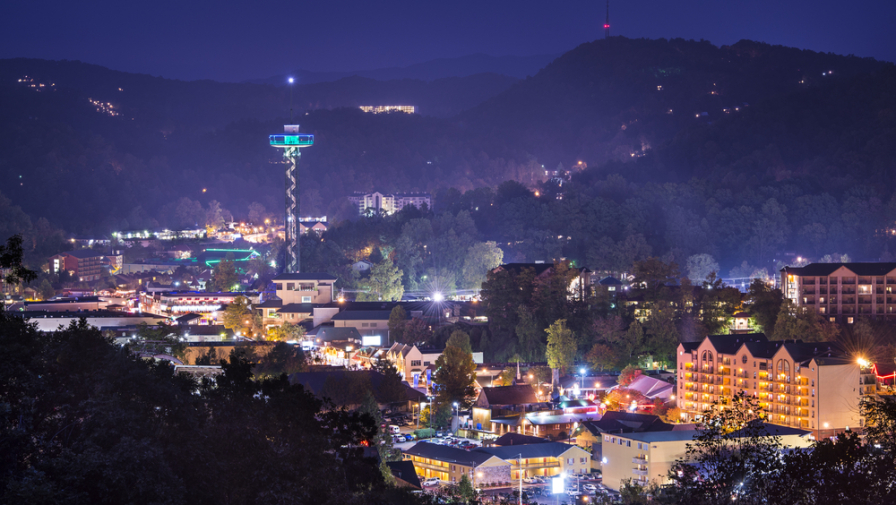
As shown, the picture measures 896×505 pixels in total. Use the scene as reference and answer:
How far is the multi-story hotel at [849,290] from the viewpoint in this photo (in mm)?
26344

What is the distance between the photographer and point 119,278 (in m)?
42.5

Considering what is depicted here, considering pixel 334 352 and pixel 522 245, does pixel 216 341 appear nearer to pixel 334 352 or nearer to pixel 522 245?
pixel 334 352

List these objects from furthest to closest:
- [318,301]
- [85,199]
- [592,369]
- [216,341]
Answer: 1. [85,199]
2. [318,301]
3. [216,341]
4. [592,369]

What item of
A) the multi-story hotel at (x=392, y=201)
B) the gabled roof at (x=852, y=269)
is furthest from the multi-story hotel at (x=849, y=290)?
the multi-story hotel at (x=392, y=201)

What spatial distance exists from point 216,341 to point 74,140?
44306 mm

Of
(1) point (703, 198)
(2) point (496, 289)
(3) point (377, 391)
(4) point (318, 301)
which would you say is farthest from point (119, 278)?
(1) point (703, 198)

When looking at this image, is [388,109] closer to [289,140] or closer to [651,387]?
[289,140]

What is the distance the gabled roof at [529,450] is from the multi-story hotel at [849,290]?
13564 mm

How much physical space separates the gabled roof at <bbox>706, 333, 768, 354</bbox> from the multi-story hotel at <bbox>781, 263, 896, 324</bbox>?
22.4 ft

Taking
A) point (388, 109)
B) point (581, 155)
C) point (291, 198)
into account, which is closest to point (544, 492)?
point (291, 198)

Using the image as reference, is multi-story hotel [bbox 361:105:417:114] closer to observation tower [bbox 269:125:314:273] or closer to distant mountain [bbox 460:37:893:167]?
distant mountain [bbox 460:37:893:167]

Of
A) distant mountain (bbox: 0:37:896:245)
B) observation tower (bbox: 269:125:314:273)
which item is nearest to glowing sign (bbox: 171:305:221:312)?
observation tower (bbox: 269:125:314:273)

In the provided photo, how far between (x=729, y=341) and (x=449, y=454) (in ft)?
27.7

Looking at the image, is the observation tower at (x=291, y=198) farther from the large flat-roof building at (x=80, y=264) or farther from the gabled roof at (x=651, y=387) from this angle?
the gabled roof at (x=651, y=387)
